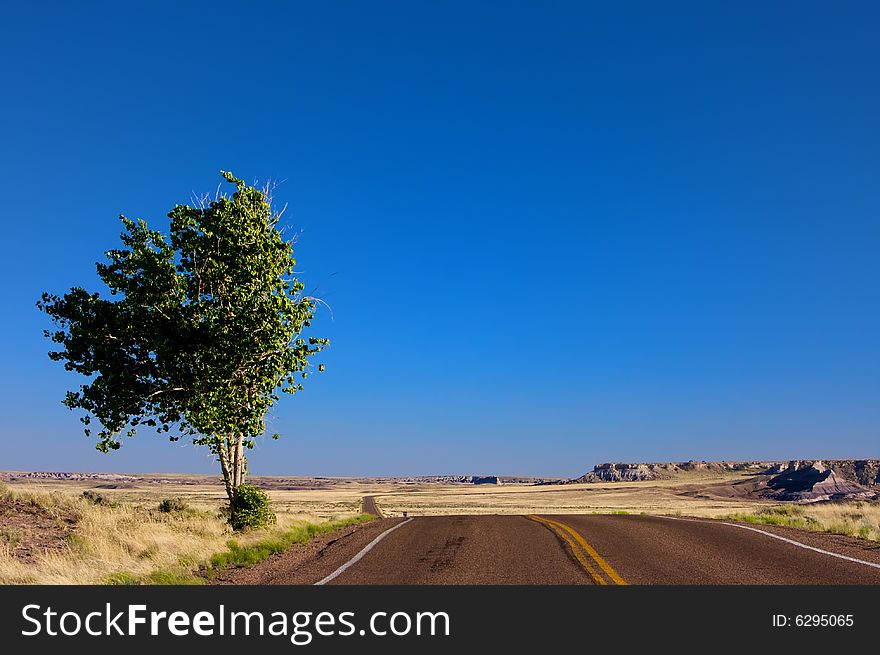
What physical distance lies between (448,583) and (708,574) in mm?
3997

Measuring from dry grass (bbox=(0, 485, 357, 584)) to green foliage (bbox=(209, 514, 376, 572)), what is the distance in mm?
190

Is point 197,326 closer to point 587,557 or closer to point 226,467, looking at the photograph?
point 226,467

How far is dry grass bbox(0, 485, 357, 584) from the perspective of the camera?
419 inches

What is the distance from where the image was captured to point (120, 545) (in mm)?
14133

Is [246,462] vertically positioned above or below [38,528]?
above

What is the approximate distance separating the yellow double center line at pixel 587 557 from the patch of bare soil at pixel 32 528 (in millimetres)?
10664

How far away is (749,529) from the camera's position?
683 inches

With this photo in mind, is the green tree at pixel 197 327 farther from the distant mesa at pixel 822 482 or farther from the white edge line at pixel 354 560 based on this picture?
the distant mesa at pixel 822 482

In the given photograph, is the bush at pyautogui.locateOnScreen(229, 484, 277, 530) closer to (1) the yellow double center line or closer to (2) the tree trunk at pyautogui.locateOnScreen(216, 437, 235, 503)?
(2) the tree trunk at pyautogui.locateOnScreen(216, 437, 235, 503)

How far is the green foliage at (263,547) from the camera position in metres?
12.6

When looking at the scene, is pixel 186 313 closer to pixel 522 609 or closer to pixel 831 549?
Result: pixel 522 609

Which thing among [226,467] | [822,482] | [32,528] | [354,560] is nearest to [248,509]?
[226,467]

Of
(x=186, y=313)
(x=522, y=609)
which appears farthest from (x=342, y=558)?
(x=186, y=313)

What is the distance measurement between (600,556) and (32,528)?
1432cm
